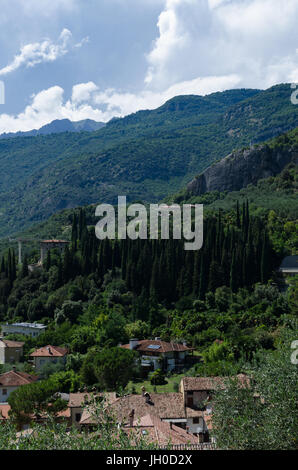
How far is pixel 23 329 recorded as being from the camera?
2339 inches

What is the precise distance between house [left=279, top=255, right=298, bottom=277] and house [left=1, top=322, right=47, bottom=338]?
27141 millimetres

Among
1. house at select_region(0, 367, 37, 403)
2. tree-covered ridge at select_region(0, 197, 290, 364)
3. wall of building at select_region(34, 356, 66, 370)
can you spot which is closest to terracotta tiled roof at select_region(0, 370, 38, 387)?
house at select_region(0, 367, 37, 403)

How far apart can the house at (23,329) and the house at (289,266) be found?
27141mm

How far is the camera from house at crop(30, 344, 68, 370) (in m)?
48.6

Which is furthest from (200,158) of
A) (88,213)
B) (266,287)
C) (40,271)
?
(266,287)

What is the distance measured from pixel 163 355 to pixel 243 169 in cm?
6542

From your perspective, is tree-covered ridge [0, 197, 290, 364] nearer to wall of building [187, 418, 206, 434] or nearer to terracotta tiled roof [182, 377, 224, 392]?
terracotta tiled roof [182, 377, 224, 392]

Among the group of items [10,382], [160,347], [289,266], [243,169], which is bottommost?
[10,382]

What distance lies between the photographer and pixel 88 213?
108m

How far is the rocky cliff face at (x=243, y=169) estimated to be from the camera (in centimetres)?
10112

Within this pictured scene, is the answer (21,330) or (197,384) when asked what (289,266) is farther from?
(21,330)

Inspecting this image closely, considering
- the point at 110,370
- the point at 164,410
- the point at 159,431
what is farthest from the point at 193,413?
the point at 159,431

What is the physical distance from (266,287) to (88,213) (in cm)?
5948

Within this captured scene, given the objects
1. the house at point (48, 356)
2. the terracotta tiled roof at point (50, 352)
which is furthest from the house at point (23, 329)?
the house at point (48, 356)
